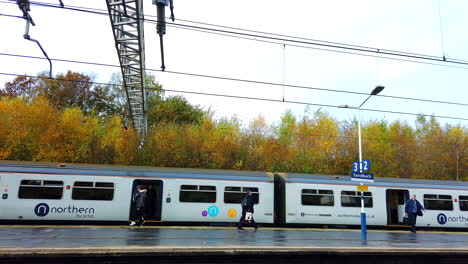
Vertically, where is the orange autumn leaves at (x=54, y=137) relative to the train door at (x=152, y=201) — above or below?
above

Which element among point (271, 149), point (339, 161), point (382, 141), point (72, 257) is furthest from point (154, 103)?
point (72, 257)

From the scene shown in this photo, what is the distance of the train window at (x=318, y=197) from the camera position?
56.6 ft

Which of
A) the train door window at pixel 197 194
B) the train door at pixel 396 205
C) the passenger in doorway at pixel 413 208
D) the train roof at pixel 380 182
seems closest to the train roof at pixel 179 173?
the train roof at pixel 380 182

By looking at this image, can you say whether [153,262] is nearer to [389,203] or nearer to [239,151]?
[389,203]

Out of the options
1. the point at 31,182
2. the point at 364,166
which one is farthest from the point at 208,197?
the point at 31,182

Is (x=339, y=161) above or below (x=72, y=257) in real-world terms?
above

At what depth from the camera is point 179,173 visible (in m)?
16.3

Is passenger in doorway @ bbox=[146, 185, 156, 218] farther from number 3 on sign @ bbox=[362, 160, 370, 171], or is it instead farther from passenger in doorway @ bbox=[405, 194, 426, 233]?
passenger in doorway @ bbox=[405, 194, 426, 233]

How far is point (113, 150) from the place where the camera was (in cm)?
3070

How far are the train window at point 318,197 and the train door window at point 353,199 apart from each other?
2.17 feet

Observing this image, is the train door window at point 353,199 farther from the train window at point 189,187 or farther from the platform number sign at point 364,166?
the train window at point 189,187

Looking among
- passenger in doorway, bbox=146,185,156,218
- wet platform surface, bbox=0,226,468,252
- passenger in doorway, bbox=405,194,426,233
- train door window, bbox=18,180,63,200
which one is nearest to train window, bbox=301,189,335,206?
passenger in doorway, bbox=405,194,426,233

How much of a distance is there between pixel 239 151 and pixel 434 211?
63.0 feet

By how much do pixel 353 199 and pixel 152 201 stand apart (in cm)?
1087
